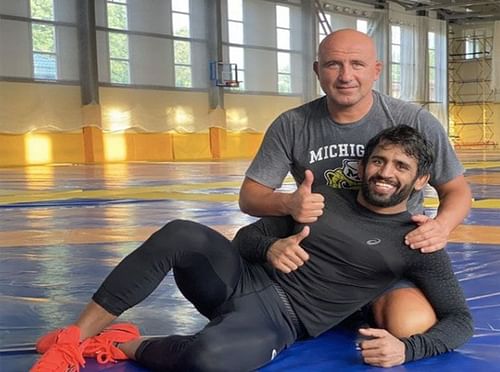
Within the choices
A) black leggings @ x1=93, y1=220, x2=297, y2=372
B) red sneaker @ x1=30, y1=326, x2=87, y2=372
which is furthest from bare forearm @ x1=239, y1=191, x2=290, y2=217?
red sneaker @ x1=30, y1=326, x2=87, y2=372

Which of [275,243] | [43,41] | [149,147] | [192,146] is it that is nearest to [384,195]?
[275,243]

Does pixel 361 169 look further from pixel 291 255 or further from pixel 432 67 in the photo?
pixel 432 67

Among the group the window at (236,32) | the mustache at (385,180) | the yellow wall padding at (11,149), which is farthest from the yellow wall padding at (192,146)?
the mustache at (385,180)

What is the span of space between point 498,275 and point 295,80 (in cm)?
2472

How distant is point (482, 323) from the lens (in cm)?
294

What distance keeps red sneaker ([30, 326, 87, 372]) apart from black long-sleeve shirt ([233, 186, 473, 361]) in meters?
0.73

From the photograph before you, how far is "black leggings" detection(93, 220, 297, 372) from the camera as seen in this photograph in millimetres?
2363

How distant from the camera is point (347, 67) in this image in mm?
2699


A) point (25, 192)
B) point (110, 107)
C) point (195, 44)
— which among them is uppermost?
point (195, 44)

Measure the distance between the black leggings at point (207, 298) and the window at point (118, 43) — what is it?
1992 centimetres

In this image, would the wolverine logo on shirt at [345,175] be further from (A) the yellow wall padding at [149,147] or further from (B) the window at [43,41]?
(A) the yellow wall padding at [149,147]

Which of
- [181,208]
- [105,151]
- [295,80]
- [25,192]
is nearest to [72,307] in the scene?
[181,208]

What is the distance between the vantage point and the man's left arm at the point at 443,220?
254 cm

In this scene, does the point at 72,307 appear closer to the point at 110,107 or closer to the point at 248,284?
the point at 248,284
